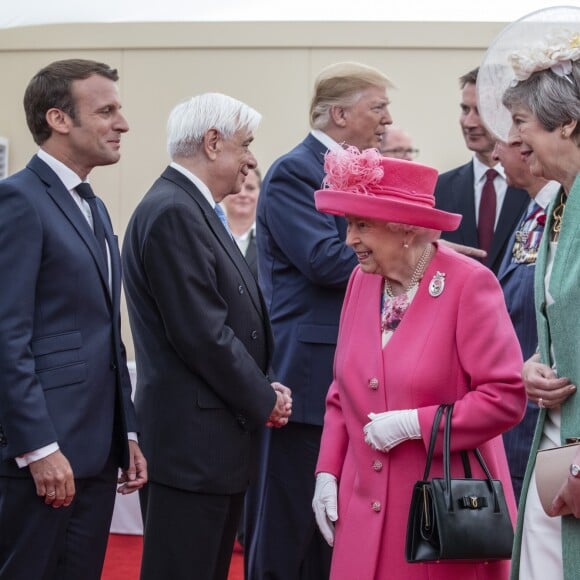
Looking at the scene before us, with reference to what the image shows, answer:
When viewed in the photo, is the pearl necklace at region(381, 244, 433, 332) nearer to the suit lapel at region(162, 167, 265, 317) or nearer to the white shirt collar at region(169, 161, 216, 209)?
the suit lapel at region(162, 167, 265, 317)

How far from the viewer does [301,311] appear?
3.86m

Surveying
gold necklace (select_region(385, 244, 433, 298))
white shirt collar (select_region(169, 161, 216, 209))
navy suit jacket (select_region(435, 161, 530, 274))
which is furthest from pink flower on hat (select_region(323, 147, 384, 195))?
navy suit jacket (select_region(435, 161, 530, 274))

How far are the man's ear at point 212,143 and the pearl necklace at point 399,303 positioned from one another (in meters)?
0.80

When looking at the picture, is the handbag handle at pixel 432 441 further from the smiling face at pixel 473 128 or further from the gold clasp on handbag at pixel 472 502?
the smiling face at pixel 473 128

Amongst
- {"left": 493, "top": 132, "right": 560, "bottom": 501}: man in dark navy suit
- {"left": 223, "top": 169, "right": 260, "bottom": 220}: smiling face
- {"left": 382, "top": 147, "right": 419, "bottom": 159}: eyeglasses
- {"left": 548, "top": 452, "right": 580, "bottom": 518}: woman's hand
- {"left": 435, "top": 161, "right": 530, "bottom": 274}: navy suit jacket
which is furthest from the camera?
{"left": 223, "top": 169, "right": 260, "bottom": 220}: smiling face

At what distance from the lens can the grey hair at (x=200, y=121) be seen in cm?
327

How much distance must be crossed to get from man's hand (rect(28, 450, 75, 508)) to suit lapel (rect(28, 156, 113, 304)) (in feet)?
1.63

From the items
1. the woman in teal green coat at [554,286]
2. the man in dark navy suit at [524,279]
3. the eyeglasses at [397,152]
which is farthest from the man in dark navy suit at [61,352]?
the eyeglasses at [397,152]

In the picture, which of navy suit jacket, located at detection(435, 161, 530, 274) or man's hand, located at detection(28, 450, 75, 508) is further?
navy suit jacket, located at detection(435, 161, 530, 274)

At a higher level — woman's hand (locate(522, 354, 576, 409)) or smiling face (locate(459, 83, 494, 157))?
smiling face (locate(459, 83, 494, 157))

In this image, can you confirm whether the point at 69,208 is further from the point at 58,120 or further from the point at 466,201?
the point at 466,201

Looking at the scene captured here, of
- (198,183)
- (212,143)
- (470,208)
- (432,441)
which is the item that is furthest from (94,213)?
(470,208)

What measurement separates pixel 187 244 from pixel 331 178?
48 cm

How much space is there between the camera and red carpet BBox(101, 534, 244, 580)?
498 cm
